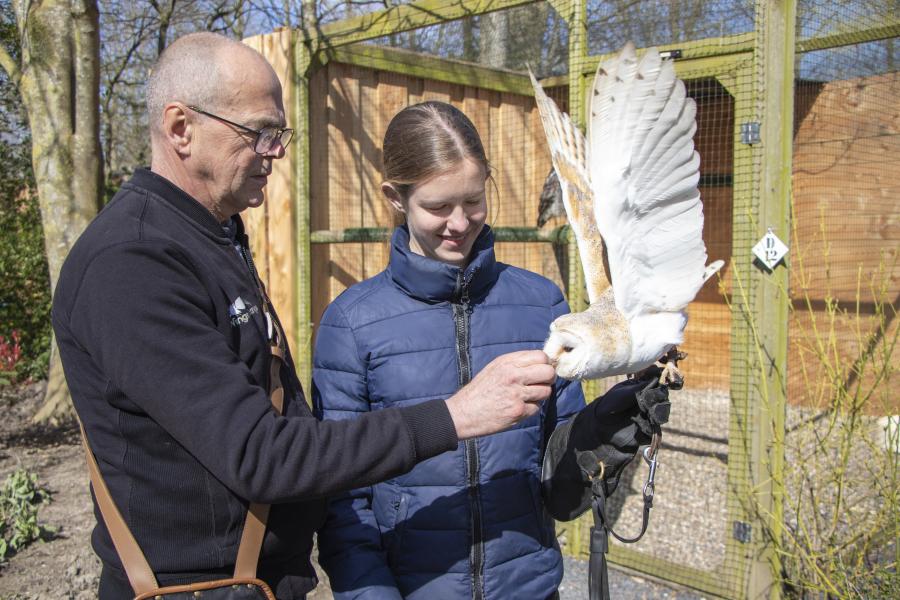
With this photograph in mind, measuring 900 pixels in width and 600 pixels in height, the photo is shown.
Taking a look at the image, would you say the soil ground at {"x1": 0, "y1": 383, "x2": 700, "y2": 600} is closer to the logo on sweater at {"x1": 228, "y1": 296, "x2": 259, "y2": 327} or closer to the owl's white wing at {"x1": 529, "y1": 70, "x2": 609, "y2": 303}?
the owl's white wing at {"x1": 529, "y1": 70, "x2": 609, "y2": 303}

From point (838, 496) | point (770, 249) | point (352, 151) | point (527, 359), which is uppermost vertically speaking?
point (352, 151)

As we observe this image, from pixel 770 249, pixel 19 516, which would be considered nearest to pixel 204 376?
pixel 770 249

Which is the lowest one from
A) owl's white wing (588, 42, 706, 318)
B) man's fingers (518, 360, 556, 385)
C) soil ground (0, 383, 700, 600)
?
soil ground (0, 383, 700, 600)

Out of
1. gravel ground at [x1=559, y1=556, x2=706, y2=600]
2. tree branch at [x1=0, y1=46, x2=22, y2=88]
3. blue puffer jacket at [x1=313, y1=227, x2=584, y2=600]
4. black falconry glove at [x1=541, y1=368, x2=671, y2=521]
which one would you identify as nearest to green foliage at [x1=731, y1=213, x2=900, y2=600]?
gravel ground at [x1=559, y1=556, x2=706, y2=600]

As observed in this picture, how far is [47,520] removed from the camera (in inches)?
148

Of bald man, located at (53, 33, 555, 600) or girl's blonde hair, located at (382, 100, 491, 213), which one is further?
girl's blonde hair, located at (382, 100, 491, 213)

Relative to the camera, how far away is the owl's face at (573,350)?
5.12 feet

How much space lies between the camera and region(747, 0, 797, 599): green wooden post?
2.77 meters

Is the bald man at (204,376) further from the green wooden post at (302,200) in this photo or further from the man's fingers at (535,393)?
the green wooden post at (302,200)

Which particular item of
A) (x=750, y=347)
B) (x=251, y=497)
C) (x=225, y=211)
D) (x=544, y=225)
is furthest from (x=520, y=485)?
(x=544, y=225)

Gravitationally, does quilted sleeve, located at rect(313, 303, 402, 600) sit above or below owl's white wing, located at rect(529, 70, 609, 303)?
below

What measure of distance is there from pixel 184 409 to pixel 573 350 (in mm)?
855

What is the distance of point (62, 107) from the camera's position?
16.0 ft

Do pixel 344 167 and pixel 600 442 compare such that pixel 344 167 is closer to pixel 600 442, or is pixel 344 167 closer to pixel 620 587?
pixel 620 587
